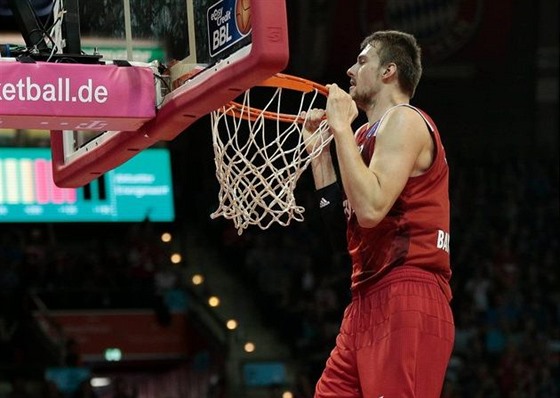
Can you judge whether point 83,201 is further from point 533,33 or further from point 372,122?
point 372,122

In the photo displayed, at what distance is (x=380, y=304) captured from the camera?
4309 mm

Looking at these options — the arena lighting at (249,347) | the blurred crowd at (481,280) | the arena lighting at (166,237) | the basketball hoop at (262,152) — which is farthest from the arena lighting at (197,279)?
the basketball hoop at (262,152)

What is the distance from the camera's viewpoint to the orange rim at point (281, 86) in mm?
4895

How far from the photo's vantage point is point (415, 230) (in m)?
4.29

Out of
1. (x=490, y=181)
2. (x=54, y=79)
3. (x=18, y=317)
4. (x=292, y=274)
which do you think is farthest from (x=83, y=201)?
(x=54, y=79)

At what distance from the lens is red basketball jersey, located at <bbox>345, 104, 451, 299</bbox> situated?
4285 millimetres

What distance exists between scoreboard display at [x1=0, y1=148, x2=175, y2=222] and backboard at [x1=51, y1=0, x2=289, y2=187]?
30.3ft

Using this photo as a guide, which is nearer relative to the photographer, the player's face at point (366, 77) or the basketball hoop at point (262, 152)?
the player's face at point (366, 77)

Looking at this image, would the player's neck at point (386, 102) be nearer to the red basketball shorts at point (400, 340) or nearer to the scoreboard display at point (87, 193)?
the red basketball shorts at point (400, 340)

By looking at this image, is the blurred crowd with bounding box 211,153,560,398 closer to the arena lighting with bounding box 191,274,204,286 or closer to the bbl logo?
the arena lighting with bounding box 191,274,204,286

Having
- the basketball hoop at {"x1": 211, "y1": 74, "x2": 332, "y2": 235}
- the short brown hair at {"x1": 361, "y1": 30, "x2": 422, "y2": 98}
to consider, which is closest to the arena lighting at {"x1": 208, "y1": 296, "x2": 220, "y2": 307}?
the basketball hoop at {"x1": 211, "y1": 74, "x2": 332, "y2": 235}

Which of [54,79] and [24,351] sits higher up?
[54,79]

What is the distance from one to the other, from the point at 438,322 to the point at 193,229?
12488mm

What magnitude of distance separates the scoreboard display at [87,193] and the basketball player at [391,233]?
403 inches
